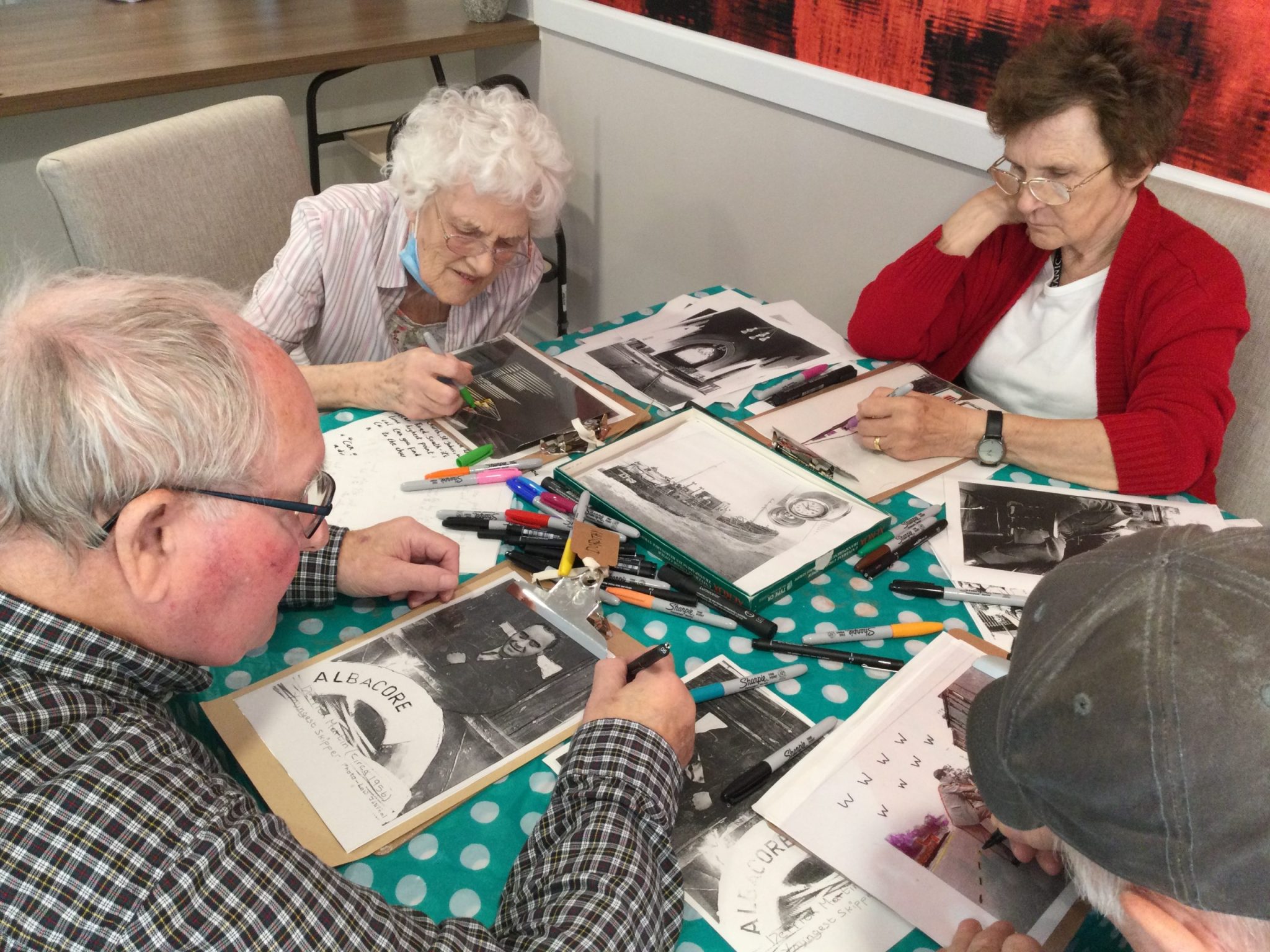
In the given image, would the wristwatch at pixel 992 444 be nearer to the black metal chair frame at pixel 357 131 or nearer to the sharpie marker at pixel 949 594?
the sharpie marker at pixel 949 594

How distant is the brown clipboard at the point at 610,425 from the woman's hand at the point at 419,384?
29 millimetres

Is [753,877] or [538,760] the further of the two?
[538,760]

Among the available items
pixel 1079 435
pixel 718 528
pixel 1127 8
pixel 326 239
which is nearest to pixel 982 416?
pixel 1079 435

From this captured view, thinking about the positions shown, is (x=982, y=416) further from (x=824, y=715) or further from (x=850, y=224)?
(x=850, y=224)

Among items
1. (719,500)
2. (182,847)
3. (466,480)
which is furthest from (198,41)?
(182,847)

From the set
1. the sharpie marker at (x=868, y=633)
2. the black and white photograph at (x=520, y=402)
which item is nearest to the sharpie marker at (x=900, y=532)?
the sharpie marker at (x=868, y=633)

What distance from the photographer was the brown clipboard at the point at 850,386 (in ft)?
4.45

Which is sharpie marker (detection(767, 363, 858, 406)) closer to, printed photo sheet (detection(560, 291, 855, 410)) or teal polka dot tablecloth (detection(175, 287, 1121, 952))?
printed photo sheet (detection(560, 291, 855, 410))

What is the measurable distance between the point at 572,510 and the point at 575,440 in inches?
7.6

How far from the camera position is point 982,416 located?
1441mm

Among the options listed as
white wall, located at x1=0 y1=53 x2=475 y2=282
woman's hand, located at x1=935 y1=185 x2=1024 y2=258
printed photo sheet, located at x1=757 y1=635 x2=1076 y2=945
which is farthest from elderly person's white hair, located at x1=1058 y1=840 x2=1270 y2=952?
white wall, located at x1=0 y1=53 x2=475 y2=282

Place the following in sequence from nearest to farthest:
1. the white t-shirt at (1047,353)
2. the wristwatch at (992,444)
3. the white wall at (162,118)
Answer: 1. the wristwatch at (992,444)
2. the white t-shirt at (1047,353)
3. the white wall at (162,118)

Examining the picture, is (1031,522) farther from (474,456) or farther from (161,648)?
(161,648)

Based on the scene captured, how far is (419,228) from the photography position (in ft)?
5.85
